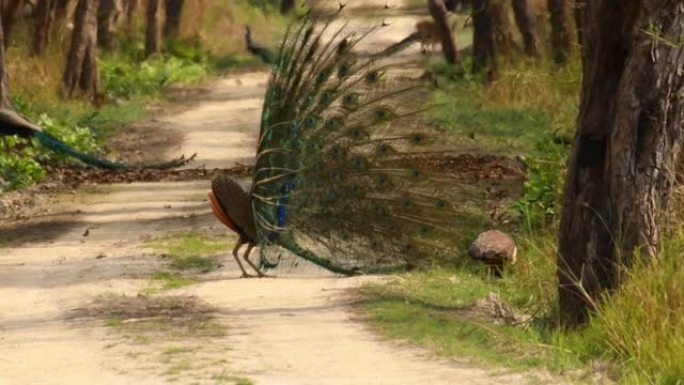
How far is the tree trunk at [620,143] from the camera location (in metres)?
9.91

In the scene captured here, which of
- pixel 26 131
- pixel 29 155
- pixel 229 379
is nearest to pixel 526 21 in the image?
pixel 29 155

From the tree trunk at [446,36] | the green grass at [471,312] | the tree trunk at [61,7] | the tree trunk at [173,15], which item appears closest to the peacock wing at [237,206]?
the green grass at [471,312]

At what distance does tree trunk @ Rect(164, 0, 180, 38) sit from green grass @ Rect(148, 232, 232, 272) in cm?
2828

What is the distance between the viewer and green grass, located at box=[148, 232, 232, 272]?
13703 mm

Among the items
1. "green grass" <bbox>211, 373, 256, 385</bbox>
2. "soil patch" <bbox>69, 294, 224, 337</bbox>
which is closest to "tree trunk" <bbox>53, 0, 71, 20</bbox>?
"soil patch" <bbox>69, 294, 224, 337</bbox>

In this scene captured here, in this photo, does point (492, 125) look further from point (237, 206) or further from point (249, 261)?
point (237, 206)

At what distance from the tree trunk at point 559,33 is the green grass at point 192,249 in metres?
10.9

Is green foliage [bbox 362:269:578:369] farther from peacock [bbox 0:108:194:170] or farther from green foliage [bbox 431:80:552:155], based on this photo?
green foliage [bbox 431:80:552:155]

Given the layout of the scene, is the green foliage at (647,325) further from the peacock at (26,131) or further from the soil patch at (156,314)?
the peacock at (26,131)

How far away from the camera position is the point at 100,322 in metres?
11.0

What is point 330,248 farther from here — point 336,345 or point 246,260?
point 336,345

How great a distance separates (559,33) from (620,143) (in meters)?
16.7

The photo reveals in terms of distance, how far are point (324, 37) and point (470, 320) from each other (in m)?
2.88

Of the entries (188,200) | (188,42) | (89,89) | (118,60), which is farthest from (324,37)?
(188,42)
